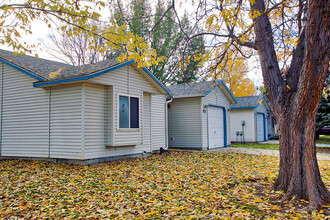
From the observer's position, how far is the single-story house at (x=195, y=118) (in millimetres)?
15445

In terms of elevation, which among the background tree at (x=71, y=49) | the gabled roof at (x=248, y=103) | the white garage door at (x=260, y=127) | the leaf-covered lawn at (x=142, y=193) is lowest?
the leaf-covered lawn at (x=142, y=193)

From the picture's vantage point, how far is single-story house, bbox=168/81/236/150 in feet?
50.7

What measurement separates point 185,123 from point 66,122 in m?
8.01

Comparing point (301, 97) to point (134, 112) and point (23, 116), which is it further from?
point (23, 116)

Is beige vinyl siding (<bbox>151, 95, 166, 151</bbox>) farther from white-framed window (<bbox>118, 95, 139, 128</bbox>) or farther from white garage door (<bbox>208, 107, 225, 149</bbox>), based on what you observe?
white garage door (<bbox>208, 107, 225, 149</bbox>)

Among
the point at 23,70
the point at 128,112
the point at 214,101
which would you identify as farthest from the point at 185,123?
the point at 23,70

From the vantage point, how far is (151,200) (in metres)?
5.14

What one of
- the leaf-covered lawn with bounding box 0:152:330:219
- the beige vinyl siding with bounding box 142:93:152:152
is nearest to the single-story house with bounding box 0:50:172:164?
the beige vinyl siding with bounding box 142:93:152:152

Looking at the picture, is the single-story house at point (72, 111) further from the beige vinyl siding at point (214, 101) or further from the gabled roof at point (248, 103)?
the gabled roof at point (248, 103)

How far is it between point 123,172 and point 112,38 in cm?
385

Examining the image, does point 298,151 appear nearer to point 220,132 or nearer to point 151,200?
→ point 151,200

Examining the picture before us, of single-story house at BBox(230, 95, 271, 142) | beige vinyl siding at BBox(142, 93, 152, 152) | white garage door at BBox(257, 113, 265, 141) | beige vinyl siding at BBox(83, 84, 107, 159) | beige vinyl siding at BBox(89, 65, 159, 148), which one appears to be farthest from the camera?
white garage door at BBox(257, 113, 265, 141)

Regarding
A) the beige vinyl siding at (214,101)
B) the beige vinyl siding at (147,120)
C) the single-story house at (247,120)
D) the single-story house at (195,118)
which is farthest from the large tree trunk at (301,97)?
the single-story house at (247,120)

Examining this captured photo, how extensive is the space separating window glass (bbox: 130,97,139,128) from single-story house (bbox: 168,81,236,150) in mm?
4843
